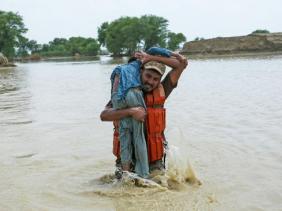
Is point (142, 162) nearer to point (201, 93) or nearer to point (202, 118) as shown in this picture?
point (202, 118)

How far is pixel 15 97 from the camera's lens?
15.9 meters

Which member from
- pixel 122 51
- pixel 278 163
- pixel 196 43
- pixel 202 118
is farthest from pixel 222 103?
pixel 122 51

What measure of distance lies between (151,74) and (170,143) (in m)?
1.83

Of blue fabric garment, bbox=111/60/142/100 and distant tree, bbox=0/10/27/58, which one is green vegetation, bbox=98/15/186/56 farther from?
blue fabric garment, bbox=111/60/142/100

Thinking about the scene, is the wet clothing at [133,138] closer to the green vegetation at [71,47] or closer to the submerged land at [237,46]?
the submerged land at [237,46]

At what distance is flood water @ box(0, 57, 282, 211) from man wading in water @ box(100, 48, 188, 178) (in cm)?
33

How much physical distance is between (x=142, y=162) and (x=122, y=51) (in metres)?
80.1

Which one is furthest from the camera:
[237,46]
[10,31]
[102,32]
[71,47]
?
[71,47]

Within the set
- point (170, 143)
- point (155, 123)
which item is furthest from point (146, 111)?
point (170, 143)

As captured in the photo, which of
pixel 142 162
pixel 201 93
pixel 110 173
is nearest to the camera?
pixel 142 162

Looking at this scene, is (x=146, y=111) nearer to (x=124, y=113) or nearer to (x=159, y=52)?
(x=124, y=113)

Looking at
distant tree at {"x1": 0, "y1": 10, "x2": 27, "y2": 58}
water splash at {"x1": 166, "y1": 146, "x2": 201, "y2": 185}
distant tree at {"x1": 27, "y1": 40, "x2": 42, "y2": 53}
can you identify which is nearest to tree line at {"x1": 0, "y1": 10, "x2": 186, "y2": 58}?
distant tree at {"x1": 0, "y1": 10, "x2": 27, "y2": 58}

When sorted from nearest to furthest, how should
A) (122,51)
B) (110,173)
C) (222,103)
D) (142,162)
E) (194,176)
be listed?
(142,162) → (194,176) → (110,173) → (222,103) → (122,51)

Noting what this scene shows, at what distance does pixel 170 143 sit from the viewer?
6.59m
